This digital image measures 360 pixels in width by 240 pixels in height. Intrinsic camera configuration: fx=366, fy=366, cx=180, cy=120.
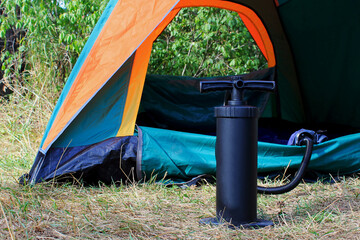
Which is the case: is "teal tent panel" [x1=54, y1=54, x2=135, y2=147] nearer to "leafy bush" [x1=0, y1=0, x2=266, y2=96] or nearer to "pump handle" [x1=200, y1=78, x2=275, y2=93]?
"pump handle" [x1=200, y1=78, x2=275, y2=93]

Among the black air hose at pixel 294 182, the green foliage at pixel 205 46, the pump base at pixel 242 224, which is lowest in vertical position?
the pump base at pixel 242 224

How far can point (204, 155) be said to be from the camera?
74.2 inches

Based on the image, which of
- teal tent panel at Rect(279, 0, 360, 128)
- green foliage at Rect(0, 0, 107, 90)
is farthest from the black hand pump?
green foliage at Rect(0, 0, 107, 90)

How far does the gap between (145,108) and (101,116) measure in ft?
2.64

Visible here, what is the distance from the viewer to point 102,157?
1.79m

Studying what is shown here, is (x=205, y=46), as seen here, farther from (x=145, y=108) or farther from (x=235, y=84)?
(x=235, y=84)

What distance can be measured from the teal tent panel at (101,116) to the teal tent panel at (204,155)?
0.57 ft

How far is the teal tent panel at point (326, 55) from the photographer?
2.47m

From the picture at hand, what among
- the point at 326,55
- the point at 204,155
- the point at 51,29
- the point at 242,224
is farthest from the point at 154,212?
the point at 51,29

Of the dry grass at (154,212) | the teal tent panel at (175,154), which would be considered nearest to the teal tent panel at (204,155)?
the teal tent panel at (175,154)

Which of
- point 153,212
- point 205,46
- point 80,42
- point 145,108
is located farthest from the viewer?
point 205,46

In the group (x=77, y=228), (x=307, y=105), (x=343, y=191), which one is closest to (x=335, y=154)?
(x=343, y=191)

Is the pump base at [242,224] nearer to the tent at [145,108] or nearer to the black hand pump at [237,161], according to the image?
the black hand pump at [237,161]

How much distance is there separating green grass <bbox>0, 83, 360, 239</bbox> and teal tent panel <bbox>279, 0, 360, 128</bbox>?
3.05 ft
